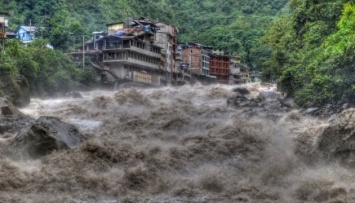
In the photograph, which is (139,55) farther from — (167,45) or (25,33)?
(25,33)

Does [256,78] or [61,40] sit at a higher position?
[61,40]

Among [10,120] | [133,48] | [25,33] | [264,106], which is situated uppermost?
[25,33]

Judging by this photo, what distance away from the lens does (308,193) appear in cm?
1123

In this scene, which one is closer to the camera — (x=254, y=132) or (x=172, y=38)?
(x=254, y=132)

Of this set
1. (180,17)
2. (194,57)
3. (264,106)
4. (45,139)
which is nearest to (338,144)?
(45,139)

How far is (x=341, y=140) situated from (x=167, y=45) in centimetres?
4845

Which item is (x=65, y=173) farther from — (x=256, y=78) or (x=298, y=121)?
(x=256, y=78)

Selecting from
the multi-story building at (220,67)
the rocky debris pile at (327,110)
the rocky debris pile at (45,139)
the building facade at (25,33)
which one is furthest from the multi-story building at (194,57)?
the rocky debris pile at (45,139)

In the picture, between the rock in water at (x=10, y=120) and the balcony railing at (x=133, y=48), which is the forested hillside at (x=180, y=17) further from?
the rock in water at (x=10, y=120)

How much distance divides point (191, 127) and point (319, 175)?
29.5 feet

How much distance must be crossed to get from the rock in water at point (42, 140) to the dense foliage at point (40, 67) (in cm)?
1734

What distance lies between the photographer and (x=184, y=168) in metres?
14.3

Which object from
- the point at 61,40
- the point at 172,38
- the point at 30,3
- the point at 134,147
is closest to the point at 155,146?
the point at 134,147

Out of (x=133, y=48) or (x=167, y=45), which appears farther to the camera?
(x=167, y=45)
